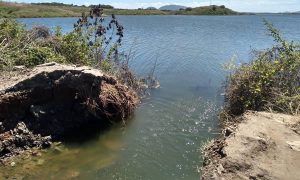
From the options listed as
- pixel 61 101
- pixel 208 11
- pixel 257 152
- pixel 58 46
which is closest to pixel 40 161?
pixel 61 101

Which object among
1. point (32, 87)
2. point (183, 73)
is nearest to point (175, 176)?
point (32, 87)

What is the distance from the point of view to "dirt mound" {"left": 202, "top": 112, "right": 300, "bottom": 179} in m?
7.60

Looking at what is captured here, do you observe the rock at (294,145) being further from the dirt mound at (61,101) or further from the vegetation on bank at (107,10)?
the vegetation on bank at (107,10)

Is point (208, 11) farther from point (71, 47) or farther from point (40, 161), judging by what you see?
point (40, 161)

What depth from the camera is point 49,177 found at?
1077cm

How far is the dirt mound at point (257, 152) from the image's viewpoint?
299 inches

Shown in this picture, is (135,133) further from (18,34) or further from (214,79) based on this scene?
(214,79)

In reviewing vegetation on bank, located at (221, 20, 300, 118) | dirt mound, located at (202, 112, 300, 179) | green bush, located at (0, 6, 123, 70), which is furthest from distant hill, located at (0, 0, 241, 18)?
dirt mound, located at (202, 112, 300, 179)

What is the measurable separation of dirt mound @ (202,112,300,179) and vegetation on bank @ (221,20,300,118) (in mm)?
2761

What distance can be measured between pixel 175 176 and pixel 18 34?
32.5ft

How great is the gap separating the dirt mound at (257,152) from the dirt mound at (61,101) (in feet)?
18.1

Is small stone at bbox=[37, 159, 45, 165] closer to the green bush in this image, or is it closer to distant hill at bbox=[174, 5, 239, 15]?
the green bush

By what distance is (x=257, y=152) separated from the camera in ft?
27.0

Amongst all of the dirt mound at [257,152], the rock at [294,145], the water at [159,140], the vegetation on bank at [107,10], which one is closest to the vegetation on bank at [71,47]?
the water at [159,140]
